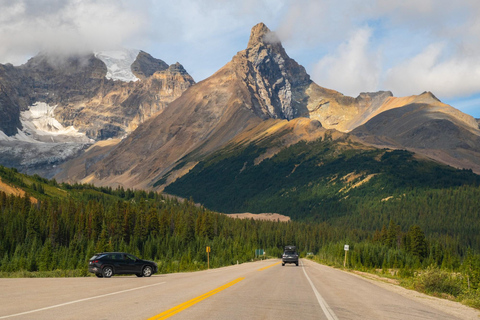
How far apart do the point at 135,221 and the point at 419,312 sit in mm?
135741

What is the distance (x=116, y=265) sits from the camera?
3891cm

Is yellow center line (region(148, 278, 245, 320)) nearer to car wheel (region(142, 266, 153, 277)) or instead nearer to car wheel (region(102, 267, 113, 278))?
car wheel (region(102, 267, 113, 278))

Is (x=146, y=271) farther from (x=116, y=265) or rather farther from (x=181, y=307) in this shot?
(x=181, y=307)

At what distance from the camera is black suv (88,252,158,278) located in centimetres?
3819

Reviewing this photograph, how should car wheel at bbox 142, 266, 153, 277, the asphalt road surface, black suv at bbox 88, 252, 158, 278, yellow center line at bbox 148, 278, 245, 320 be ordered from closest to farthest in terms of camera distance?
yellow center line at bbox 148, 278, 245, 320 → the asphalt road surface → black suv at bbox 88, 252, 158, 278 → car wheel at bbox 142, 266, 153, 277

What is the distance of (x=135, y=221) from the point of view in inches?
5876

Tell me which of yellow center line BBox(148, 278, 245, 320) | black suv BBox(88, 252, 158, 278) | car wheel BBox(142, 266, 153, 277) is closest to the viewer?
yellow center line BBox(148, 278, 245, 320)

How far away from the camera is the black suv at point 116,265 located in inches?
1503

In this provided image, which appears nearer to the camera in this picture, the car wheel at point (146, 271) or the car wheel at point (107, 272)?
the car wheel at point (107, 272)

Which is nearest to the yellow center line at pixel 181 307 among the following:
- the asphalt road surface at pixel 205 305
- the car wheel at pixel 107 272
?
the asphalt road surface at pixel 205 305

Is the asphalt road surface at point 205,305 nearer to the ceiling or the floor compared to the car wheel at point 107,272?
nearer to the ceiling

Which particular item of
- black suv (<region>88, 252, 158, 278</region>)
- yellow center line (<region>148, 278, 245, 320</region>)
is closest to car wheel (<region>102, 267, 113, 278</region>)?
black suv (<region>88, 252, 158, 278</region>)

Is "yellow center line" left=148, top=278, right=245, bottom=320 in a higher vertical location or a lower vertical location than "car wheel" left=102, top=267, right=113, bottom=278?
higher

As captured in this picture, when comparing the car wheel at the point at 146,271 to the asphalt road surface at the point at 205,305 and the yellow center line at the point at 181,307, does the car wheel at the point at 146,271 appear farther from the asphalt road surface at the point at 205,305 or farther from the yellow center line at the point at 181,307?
the yellow center line at the point at 181,307
